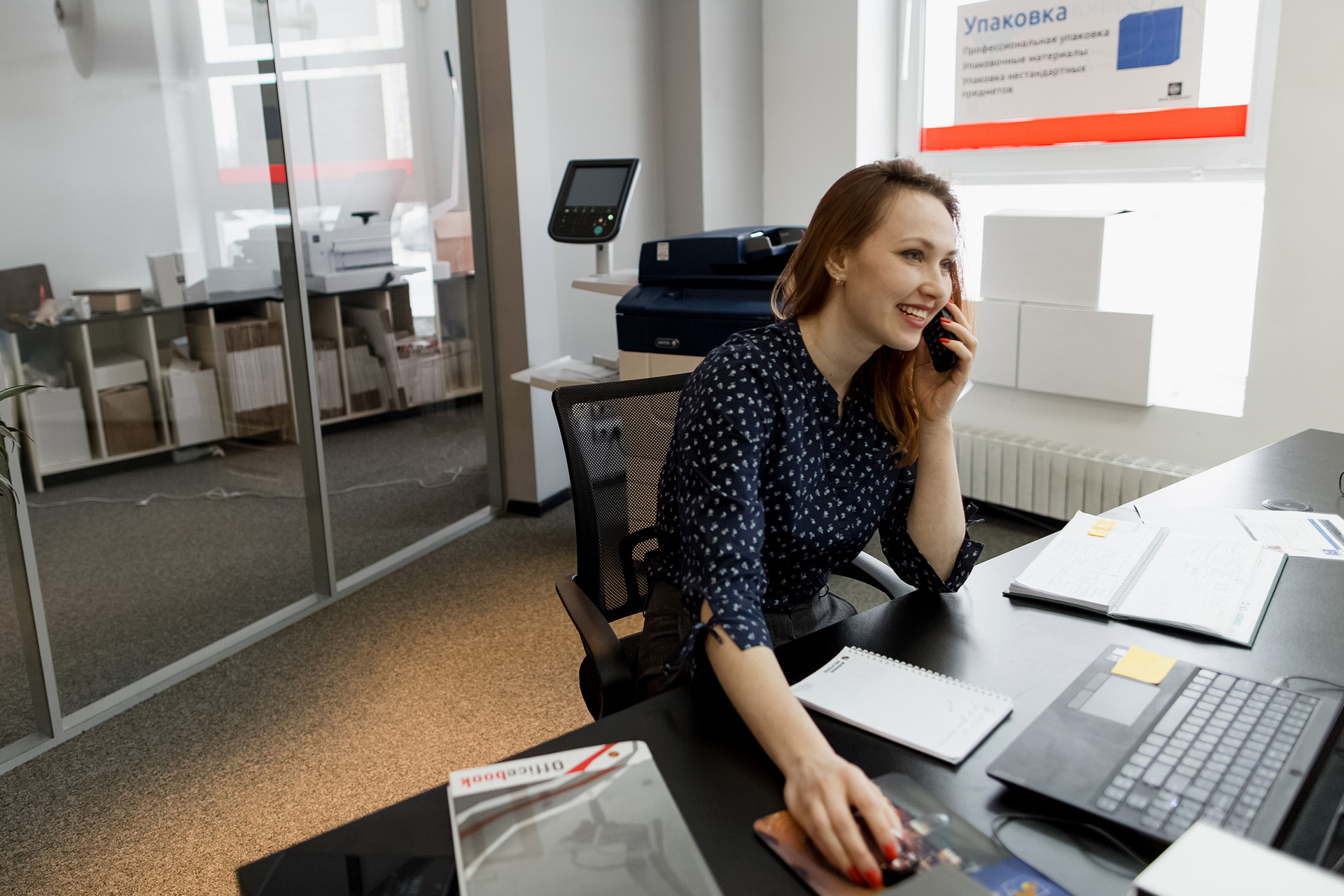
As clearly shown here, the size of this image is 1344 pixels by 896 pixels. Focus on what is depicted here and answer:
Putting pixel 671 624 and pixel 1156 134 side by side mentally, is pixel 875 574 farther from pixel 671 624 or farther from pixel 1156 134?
→ pixel 1156 134

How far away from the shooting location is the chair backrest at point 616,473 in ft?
5.22

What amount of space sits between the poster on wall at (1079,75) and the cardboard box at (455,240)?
189cm

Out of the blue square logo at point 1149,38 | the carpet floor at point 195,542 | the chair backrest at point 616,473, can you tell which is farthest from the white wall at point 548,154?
the chair backrest at point 616,473

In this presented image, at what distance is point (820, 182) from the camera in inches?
159

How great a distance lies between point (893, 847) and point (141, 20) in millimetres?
2662

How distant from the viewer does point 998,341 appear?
11.6ft

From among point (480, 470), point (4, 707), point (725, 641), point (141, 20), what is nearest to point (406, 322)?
point (480, 470)

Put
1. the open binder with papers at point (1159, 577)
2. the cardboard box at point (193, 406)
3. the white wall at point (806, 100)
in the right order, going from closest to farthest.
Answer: the open binder with papers at point (1159, 577) < the cardboard box at point (193, 406) < the white wall at point (806, 100)

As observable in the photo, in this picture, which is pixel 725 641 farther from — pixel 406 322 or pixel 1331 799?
pixel 406 322

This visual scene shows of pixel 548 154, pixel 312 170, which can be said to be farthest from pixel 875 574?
pixel 548 154

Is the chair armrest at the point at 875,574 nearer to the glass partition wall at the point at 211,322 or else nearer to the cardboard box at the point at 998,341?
the glass partition wall at the point at 211,322

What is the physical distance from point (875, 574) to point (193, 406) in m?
2.06

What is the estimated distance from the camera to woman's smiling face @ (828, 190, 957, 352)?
1.32 m

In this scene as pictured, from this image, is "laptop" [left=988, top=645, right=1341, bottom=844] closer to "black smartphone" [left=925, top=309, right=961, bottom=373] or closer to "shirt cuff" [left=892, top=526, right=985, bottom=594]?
"shirt cuff" [left=892, top=526, right=985, bottom=594]
